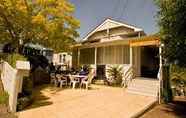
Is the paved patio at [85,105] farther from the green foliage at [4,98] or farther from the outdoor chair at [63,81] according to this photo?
the outdoor chair at [63,81]

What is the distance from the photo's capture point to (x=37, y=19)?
46.8 feet

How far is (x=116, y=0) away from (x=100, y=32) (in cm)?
866

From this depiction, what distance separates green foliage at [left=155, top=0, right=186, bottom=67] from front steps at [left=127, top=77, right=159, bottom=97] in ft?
8.97

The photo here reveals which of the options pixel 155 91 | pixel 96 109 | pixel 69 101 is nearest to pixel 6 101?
pixel 69 101

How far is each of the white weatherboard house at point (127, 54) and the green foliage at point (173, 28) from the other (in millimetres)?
2927

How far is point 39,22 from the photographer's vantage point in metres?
14.3

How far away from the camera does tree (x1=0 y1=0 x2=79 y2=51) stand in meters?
14.4

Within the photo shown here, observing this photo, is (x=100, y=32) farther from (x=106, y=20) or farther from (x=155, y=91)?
(x=155, y=91)

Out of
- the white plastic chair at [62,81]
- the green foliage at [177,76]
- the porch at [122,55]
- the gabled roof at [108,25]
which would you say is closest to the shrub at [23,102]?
the white plastic chair at [62,81]

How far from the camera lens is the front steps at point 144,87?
11.9 m

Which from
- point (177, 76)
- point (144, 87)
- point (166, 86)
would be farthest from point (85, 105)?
point (177, 76)

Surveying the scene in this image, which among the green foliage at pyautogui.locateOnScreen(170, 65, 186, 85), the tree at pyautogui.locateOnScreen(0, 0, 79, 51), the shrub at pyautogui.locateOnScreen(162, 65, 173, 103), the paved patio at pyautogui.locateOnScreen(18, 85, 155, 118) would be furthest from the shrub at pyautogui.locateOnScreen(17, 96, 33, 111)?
the green foliage at pyautogui.locateOnScreen(170, 65, 186, 85)

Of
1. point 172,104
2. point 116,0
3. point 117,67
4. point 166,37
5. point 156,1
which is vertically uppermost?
point 116,0

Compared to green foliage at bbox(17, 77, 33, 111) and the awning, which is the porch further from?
green foliage at bbox(17, 77, 33, 111)
